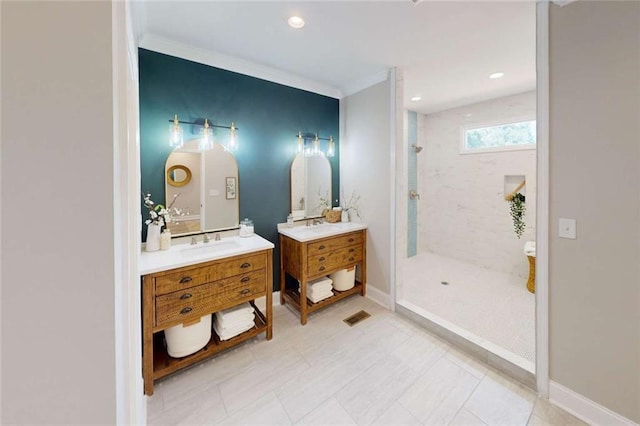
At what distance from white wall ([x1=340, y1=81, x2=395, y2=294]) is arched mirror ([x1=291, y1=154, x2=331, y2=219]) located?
293 millimetres

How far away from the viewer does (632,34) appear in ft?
3.92

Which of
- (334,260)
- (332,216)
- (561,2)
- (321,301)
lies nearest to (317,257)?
(334,260)

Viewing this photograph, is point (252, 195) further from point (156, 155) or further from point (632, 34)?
point (632, 34)

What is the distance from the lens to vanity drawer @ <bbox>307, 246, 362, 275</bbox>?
238 centimetres

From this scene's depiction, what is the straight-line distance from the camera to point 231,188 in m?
2.39

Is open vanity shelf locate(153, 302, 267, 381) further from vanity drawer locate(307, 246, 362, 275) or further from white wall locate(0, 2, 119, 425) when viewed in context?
white wall locate(0, 2, 119, 425)

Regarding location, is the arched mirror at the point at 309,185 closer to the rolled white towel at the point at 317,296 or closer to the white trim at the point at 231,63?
the white trim at the point at 231,63

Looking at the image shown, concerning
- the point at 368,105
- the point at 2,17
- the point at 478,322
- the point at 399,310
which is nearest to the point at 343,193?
the point at 368,105

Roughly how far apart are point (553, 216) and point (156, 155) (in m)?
2.83

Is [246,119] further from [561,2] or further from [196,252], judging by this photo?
[561,2]

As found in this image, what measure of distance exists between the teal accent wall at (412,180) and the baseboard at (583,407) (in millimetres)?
2846

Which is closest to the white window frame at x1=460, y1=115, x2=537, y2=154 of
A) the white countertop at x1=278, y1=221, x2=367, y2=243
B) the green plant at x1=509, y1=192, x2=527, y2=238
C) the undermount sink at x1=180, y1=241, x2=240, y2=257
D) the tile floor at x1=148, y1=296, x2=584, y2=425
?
the green plant at x1=509, y1=192, x2=527, y2=238

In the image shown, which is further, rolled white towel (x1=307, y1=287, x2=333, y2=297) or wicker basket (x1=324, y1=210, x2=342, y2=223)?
wicker basket (x1=324, y1=210, x2=342, y2=223)

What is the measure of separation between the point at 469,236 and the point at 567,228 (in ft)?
8.81
